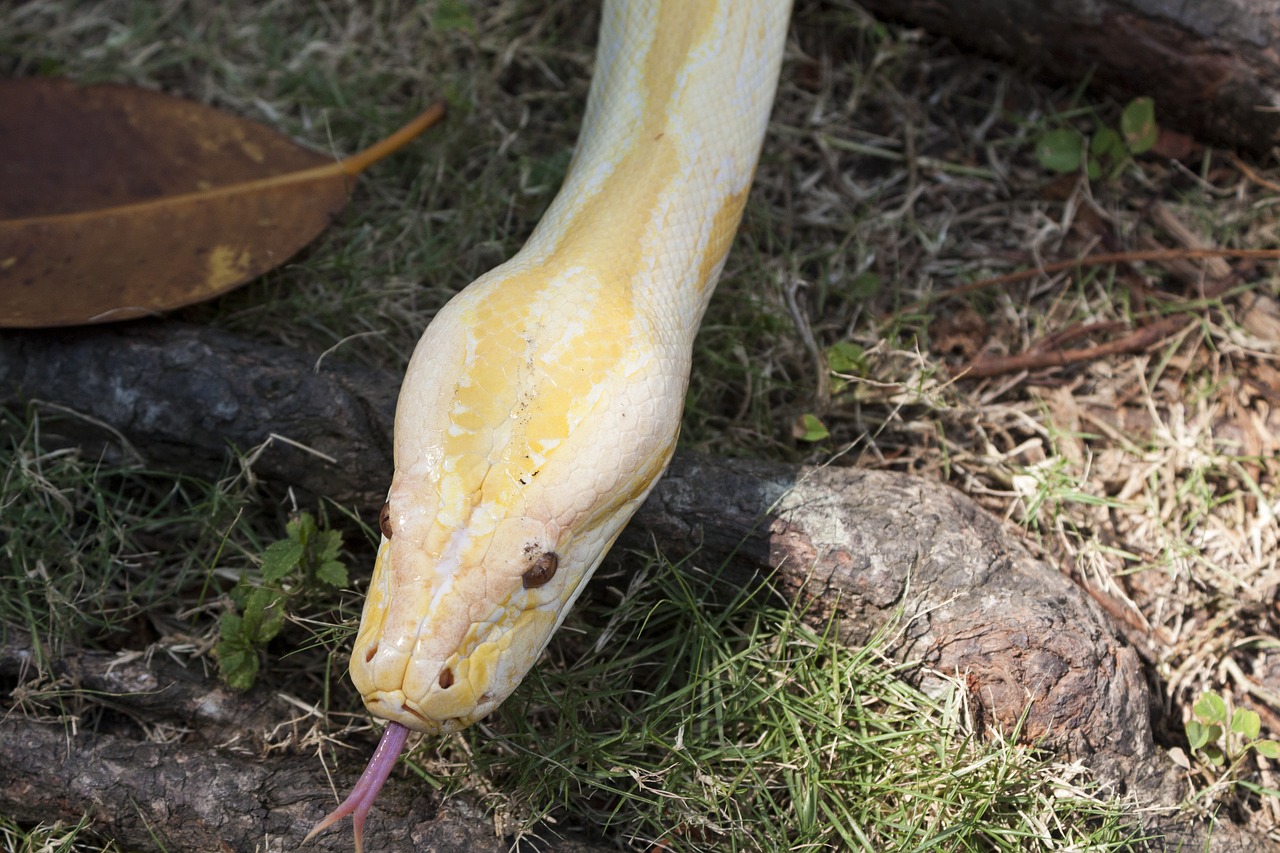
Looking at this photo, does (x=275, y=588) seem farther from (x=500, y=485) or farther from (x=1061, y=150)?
(x=1061, y=150)

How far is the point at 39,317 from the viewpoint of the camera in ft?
10.4

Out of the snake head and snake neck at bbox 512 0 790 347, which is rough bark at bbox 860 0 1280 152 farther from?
the snake head

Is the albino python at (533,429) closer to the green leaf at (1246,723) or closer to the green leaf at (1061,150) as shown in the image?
the green leaf at (1061,150)

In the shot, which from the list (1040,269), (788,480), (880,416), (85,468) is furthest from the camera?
(1040,269)

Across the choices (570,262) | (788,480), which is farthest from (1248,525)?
(570,262)

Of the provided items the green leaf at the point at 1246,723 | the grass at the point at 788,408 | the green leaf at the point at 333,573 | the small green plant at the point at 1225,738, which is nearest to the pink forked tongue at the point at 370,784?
the grass at the point at 788,408

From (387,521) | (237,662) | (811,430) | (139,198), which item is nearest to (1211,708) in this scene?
(811,430)

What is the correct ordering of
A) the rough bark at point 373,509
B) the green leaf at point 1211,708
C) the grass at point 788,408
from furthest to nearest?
1. the green leaf at point 1211,708
2. the grass at point 788,408
3. the rough bark at point 373,509

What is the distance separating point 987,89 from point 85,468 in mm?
3741

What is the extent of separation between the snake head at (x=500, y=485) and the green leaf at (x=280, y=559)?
1.78ft

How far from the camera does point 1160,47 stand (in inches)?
152

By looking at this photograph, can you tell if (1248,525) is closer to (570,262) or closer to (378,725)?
(570,262)

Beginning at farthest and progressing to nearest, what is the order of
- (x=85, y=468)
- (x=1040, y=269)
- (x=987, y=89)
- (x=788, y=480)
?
(x=987, y=89) → (x=1040, y=269) → (x=85, y=468) → (x=788, y=480)

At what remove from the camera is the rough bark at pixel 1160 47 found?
12.3 feet
